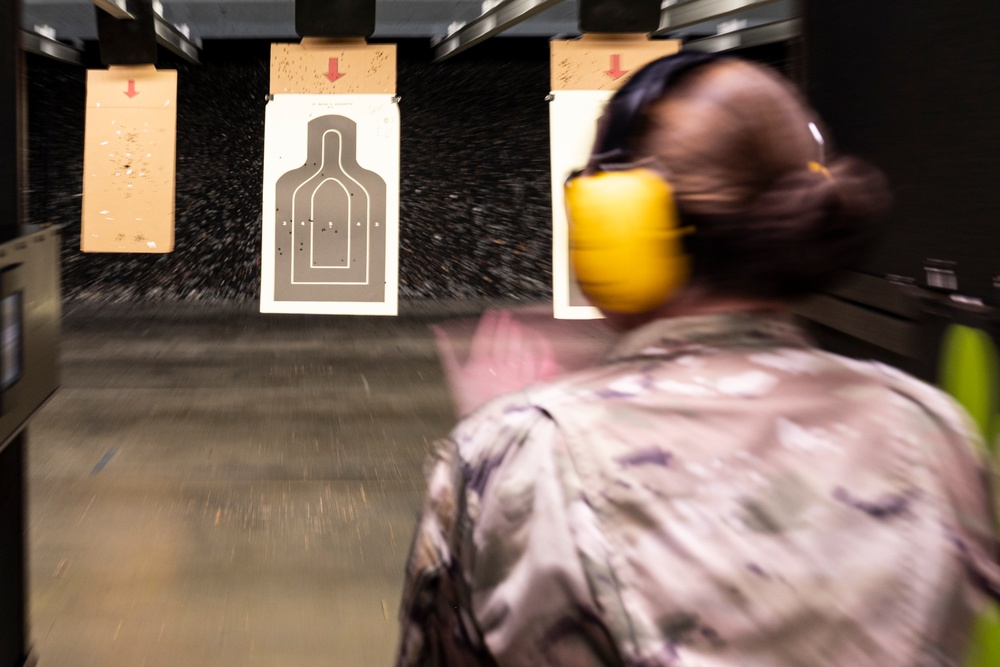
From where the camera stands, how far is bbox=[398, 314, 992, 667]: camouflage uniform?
1.34ft

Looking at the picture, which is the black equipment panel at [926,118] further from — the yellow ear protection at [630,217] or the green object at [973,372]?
the yellow ear protection at [630,217]

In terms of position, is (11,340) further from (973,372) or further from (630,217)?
(973,372)

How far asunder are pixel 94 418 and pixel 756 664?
8.11 feet

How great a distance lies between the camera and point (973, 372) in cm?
81

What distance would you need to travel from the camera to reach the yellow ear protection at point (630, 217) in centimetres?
47

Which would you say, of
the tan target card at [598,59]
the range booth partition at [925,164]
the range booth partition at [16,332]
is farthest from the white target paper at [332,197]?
the range booth partition at [925,164]

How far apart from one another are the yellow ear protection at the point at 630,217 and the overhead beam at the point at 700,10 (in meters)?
2.13

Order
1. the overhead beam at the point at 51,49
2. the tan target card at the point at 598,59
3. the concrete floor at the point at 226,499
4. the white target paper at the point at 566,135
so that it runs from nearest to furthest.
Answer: the concrete floor at the point at 226,499 < the white target paper at the point at 566,135 < the tan target card at the point at 598,59 < the overhead beam at the point at 51,49

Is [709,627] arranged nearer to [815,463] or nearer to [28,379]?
[815,463]

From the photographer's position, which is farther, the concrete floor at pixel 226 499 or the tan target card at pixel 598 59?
the tan target card at pixel 598 59

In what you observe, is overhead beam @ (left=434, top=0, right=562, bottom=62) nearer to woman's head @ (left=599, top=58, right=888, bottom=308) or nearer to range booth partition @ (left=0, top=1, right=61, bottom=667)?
range booth partition @ (left=0, top=1, right=61, bottom=667)

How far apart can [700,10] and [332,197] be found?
1143 mm

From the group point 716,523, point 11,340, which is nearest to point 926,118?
point 716,523

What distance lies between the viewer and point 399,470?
2189mm
